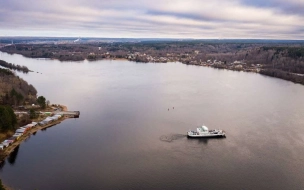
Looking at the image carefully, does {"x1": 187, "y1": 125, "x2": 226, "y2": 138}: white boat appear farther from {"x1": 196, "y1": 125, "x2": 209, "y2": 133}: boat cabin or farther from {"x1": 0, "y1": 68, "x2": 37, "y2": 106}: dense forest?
{"x1": 0, "y1": 68, "x2": 37, "y2": 106}: dense forest

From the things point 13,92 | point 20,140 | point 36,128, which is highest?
point 13,92

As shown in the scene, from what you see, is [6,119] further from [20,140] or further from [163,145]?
[163,145]

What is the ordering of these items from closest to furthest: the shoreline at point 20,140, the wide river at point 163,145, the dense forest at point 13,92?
the wide river at point 163,145
the shoreline at point 20,140
the dense forest at point 13,92

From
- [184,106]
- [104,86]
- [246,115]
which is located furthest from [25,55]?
[246,115]

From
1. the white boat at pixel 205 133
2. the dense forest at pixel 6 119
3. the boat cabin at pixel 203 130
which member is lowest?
→ the white boat at pixel 205 133

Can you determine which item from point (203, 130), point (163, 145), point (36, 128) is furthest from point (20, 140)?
point (203, 130)

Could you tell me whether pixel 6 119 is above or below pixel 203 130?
above

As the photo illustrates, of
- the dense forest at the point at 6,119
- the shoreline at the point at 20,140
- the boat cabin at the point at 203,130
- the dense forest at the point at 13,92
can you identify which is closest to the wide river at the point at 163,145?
the shoreline at the point at 20,140

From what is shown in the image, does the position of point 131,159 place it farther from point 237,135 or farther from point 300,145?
point 300,145

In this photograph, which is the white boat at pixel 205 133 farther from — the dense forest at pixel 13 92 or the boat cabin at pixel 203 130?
the dense forest at pixel 13 92
